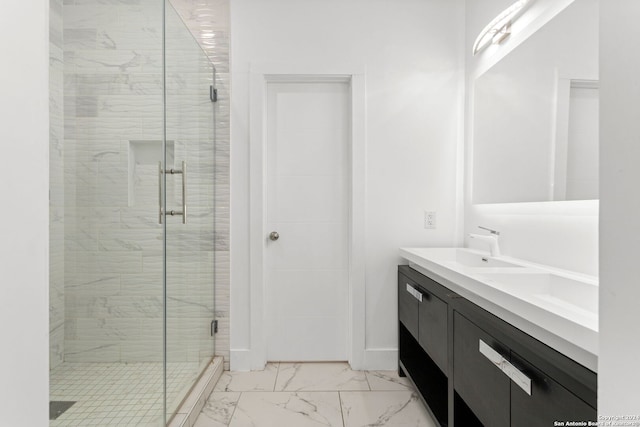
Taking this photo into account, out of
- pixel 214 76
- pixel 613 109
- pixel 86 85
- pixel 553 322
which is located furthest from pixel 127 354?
pixel 214 76

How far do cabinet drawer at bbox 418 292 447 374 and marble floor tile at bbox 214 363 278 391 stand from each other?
0.97 meters

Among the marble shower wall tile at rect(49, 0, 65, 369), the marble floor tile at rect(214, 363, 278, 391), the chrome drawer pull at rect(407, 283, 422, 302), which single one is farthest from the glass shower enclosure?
the chrome drawer pull at rect(407, 283, 422, 302)

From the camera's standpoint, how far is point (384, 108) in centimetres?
242

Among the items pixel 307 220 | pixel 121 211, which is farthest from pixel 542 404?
pixel 307 220

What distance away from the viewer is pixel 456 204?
246 cm

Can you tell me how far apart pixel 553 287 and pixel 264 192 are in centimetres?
168

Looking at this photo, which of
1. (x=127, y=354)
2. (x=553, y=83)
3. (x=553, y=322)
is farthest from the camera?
(x=553, y=83)

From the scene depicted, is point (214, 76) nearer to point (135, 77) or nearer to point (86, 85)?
point (135, 77)

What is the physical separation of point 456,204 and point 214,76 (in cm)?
180

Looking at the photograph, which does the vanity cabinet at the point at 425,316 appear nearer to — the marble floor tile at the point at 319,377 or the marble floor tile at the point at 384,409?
the marble floor tile at the point at 384,409

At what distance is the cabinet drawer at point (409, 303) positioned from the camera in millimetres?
1974

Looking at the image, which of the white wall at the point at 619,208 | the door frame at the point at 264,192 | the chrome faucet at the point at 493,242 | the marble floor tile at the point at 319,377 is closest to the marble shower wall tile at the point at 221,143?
the door frame at the point at 264,192

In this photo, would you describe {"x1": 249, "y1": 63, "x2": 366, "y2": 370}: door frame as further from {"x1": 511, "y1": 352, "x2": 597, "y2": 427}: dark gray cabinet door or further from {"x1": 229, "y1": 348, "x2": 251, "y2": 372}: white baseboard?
{"x1": 511, "y1": 352, "x2": 597, "y2": 427}: dark gray cabinet door

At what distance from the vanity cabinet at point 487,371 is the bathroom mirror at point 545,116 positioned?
2.10 feet
